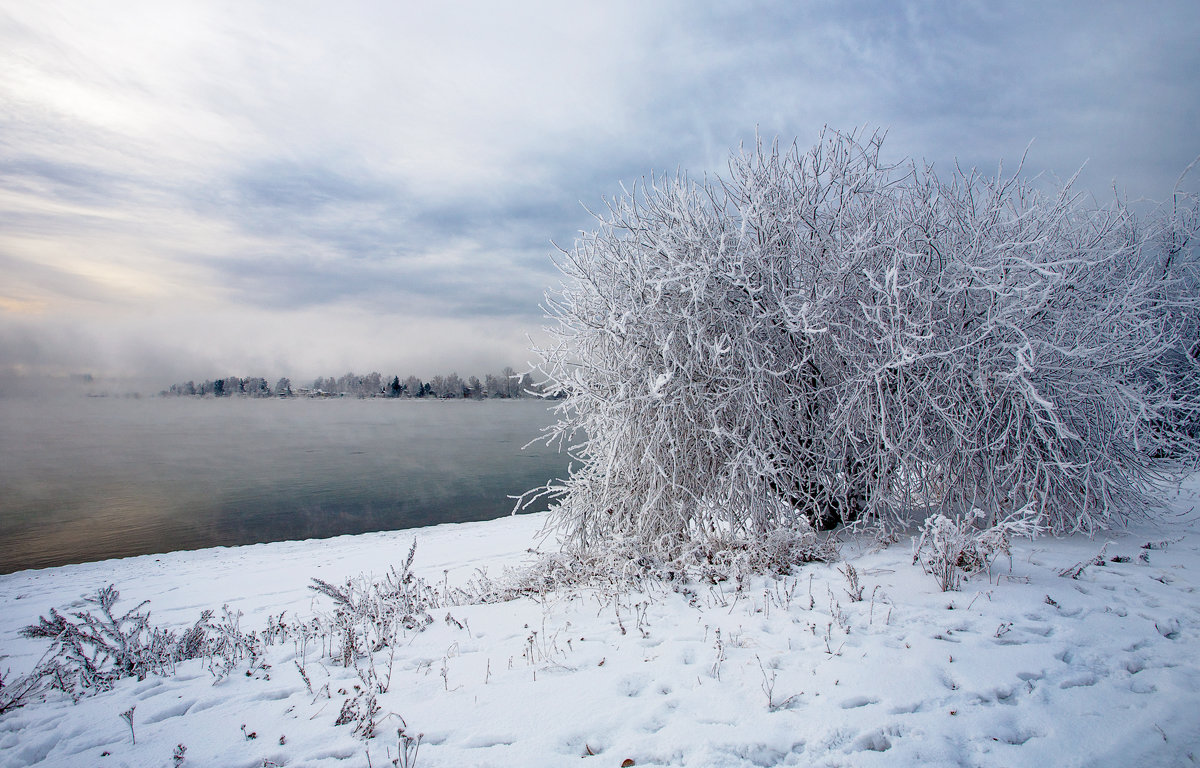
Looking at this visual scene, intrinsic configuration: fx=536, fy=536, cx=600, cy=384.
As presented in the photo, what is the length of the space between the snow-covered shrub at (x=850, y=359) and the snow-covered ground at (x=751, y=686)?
1.29m

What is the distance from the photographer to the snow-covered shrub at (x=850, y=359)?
21.0 ft

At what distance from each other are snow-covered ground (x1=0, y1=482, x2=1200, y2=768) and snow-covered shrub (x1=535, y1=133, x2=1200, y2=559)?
51.0 inches

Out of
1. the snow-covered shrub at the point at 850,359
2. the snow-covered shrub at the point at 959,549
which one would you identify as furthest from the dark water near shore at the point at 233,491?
the snow-covered shrub at the point at 959,549

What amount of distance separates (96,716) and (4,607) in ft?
31.5

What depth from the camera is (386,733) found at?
134 inches

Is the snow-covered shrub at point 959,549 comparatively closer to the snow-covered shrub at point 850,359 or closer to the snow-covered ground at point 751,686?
the snow-covered ground at point 751,686

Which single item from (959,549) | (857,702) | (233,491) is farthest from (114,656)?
(233,491)

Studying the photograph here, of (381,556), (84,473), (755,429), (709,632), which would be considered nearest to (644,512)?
(755,429)

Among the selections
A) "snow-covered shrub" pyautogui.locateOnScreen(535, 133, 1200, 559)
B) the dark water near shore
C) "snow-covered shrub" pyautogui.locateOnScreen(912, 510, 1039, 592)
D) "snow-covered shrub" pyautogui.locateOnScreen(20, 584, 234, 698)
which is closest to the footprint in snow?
"snow-covered shrub" pyautogui.locateOnScreen(912, 510, 1039, 592)

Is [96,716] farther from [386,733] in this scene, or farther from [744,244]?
[744,244]

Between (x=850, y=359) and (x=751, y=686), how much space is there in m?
4.47

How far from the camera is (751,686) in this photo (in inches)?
143

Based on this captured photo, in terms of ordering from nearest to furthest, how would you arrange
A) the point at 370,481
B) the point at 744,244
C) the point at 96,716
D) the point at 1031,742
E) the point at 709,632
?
the point at 1031,742
the point at 96,716
the point at 709,632
the point at 744,244
the point at 370,481

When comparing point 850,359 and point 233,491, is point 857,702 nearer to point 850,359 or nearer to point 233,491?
point 850,359
